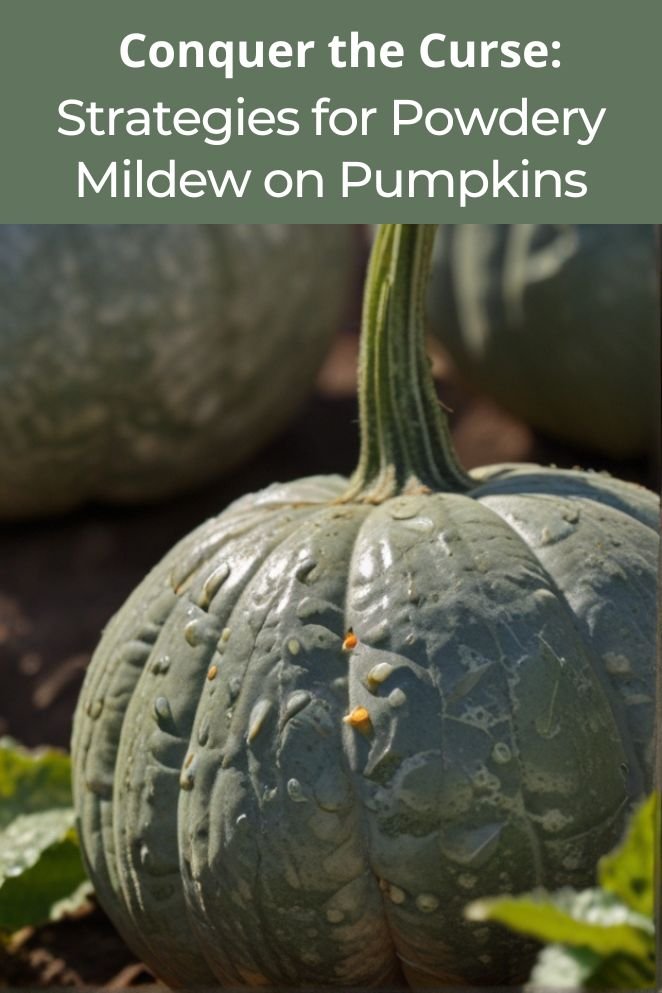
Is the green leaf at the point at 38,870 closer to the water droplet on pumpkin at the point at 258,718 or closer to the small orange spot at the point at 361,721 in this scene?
the water droplet on pumpkin at the point at 258,718

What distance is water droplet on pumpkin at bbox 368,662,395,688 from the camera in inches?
85.5

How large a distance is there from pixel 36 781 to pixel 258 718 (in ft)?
3.28

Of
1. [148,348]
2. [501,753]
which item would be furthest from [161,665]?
[148,348]

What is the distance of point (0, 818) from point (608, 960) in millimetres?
1577

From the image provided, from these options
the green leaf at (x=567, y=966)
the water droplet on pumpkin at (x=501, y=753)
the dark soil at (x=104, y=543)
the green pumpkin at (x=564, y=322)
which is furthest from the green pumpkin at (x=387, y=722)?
the green pumpkin at (x=564, y=322)

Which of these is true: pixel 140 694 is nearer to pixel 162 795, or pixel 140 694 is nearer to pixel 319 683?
pixel 162 795

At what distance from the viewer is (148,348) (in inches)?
188

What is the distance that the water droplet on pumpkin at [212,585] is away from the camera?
2396mm

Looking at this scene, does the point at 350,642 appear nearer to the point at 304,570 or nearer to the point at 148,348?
the point at 304,570

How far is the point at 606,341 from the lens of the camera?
4.91 meters

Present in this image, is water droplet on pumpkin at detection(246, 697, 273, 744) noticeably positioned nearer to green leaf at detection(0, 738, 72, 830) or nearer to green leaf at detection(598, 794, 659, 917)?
green leaf at detection(598, 794, 659, 917)

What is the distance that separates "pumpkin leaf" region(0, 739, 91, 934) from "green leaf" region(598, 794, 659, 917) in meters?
1.28

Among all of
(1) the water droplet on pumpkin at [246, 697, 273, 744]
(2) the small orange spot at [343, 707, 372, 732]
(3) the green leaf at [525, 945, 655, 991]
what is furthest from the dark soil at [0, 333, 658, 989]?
(3) the green leaf at [525, 945, 655, 991]

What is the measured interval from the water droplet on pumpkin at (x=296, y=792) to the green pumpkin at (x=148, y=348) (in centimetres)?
274
